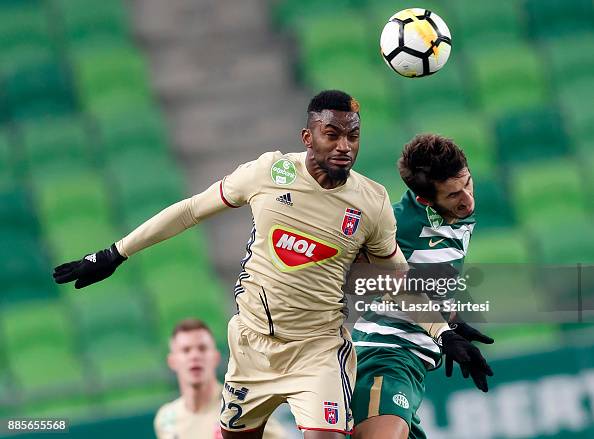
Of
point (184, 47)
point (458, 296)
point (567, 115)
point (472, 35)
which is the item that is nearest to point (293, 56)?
point (184, 47)

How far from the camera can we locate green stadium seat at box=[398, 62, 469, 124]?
12.8 meters

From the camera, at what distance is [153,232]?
5695mm

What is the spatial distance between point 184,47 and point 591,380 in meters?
5.74

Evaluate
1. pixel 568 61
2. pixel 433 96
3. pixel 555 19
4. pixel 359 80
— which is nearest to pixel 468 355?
pixel 359 80

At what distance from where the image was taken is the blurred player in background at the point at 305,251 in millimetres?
5547

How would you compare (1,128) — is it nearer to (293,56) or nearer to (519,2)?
(293,56)

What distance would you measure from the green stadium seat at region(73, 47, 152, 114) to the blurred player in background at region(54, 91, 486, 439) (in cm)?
688

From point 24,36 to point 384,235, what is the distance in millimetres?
7919

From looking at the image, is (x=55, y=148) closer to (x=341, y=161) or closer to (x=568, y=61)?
(x=568, y=61)

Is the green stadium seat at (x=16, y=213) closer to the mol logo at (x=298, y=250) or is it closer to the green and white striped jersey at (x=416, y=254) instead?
the green and white striped jersey at (x=416, y=254)

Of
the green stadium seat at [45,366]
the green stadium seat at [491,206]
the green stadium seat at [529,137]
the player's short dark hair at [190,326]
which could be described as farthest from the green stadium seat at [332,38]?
the player's short dark hair at [190,326]

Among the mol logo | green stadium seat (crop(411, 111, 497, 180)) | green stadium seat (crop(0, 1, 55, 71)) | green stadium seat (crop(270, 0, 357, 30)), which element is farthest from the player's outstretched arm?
green stadium seat (crop(270, 0, 357, 30))

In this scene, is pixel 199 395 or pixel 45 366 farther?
pixel 45 366

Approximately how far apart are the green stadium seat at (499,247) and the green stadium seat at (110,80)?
11.2 feet
